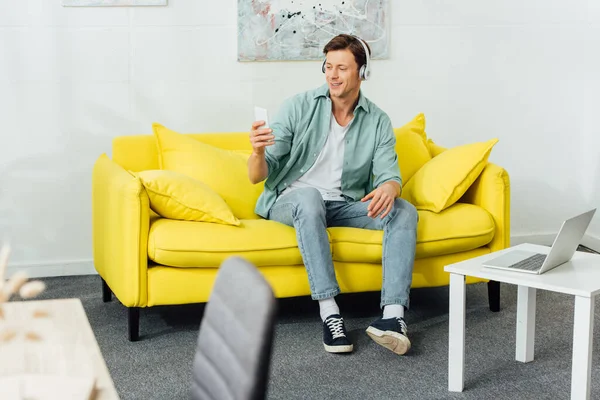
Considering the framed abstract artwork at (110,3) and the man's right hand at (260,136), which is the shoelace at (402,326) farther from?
the framed abstract artwork at (110,3)

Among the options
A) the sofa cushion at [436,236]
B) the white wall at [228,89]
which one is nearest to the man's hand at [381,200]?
the sofa cushion at [436,236]

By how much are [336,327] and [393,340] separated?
8.5 inches

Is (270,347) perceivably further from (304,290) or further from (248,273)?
(304,290)

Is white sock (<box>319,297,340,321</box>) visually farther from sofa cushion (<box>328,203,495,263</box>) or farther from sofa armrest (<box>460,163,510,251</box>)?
sofa armrest (<box>460,163,510,251</box>)

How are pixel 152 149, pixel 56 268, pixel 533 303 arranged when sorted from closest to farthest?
pixel 533 303 < pixel 152 149 < pixel 56 268

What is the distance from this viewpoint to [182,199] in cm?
294

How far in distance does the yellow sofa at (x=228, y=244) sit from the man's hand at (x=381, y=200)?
0.13 meters

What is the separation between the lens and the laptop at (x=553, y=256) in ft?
7.65

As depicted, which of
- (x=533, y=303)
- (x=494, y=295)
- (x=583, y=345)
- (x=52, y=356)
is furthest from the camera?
(x=494, y=295)

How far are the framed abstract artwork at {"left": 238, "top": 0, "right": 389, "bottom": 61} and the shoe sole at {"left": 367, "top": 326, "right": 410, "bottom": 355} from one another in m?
1.67

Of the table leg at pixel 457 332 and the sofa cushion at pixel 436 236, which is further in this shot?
the sofa cushion at pixel 436 236

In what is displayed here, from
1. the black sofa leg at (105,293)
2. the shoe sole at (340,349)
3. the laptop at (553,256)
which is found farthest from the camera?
the black sofa leg at (105,293)

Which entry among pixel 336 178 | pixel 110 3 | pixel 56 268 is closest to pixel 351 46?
pixel 336 178

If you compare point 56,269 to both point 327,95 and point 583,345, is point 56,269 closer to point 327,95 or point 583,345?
point 327,95
